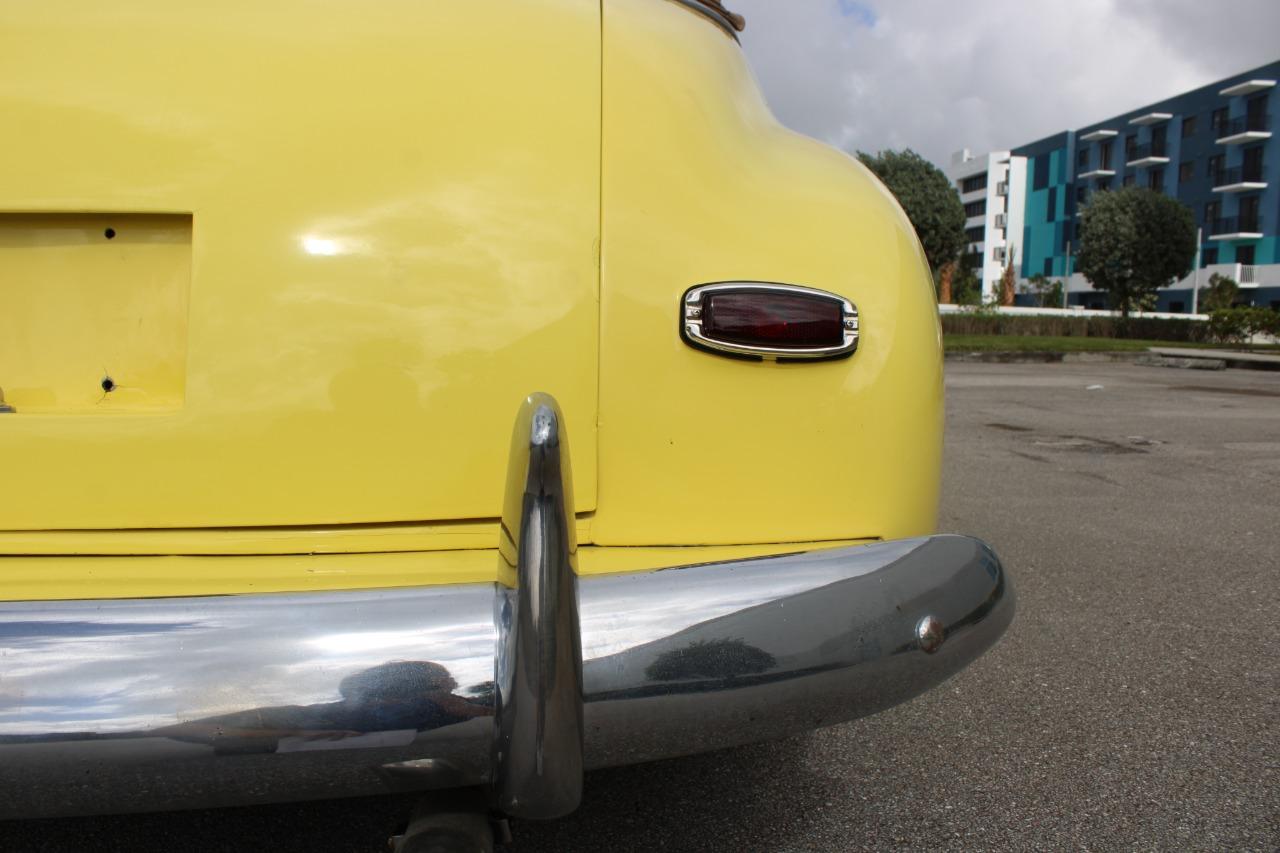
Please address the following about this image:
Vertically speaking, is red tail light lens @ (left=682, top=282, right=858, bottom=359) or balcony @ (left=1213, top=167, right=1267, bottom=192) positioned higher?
balcony @ (left=1213, top=167, right=1267, bottom=192)

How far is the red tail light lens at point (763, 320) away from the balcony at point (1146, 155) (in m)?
62.3

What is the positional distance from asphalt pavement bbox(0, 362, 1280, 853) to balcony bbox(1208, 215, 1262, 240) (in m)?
52.7

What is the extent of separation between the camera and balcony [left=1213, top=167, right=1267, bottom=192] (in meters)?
47.5

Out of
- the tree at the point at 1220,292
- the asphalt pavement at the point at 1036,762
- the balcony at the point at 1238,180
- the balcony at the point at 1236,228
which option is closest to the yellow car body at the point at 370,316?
the asphalt pavement at the point at 1036,762

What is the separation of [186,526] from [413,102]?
0.69 metres

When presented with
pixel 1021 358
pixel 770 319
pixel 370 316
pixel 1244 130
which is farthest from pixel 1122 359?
pixel 1244 130

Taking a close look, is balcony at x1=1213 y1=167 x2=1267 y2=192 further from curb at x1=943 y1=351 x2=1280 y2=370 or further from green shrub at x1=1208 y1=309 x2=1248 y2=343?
curb at x1=943 y1=351 x2=1280 y2=370

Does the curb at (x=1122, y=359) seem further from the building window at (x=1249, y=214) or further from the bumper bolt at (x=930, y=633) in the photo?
the building window at (x=1249, y=214)

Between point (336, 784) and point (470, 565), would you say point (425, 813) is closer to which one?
point (336, 784)

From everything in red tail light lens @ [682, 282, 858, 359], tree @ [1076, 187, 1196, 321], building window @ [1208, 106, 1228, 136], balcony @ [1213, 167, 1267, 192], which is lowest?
red tail light lens @ [682, 282, 858, 359]

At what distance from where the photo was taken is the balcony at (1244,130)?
153 feet

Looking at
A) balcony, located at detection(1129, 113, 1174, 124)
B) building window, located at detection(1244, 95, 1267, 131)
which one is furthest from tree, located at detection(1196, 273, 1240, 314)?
balcony, located at detection(1129, 113, 1174, 124)

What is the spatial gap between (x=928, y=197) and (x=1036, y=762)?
44503 millimetres

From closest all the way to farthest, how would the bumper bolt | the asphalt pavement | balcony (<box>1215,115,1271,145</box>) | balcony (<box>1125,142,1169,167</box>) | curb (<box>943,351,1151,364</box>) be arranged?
the bumper bolt
the asphalt pavement
curb (<box>943,351,1151,364</box>)
balcony (<box>1215,115,1271,145</box>)
balcony (<box>1125,142,1169,167</box>)
